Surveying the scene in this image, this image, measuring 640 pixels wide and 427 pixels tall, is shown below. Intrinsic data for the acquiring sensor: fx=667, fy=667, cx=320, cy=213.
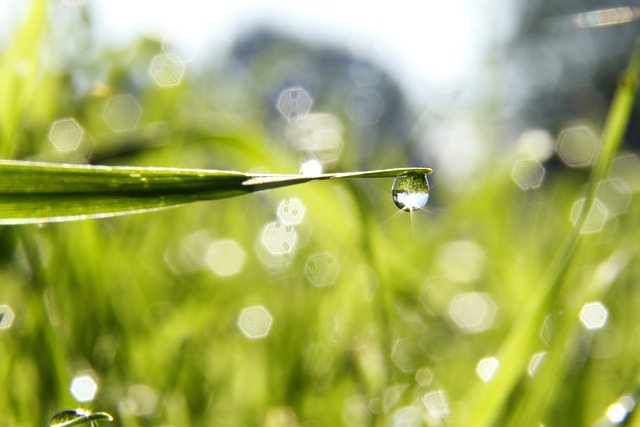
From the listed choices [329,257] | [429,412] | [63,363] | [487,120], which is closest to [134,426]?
[63,363]

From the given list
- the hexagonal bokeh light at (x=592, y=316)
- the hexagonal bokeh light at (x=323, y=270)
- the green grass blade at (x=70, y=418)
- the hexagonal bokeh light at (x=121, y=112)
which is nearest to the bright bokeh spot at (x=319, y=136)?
the hexagonal bokeh light at (x=323, y=270)

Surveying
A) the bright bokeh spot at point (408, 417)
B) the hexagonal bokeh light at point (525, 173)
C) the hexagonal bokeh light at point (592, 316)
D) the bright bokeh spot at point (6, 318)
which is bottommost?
the bright bokeh spot at point (408, 417)

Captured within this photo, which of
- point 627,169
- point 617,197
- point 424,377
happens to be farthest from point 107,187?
point 627,169

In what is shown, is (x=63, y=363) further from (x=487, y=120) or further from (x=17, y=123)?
(x=487, y=120)

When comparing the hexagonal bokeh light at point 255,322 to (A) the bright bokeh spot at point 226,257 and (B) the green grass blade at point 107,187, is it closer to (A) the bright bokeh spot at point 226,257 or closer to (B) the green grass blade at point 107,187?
(A) the bright bokeh spot at point 226,257

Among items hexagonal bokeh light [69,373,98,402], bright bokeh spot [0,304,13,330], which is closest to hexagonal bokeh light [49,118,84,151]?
bright bokeh spot [0,304,13,330]
